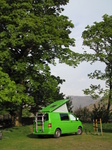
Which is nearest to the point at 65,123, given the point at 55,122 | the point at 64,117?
the point at 64,117

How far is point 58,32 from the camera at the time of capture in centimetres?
2492

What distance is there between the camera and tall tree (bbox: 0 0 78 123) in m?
23.7

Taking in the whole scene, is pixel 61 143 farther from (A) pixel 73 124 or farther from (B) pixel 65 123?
(A) pixel 73 124

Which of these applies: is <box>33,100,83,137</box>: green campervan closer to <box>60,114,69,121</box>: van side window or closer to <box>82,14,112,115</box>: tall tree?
<box>60,114,69,121</box>: van side window

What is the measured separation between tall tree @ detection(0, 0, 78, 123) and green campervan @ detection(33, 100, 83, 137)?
5.19 meters

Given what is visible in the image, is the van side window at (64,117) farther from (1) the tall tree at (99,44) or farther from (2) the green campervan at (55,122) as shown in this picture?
(1) the tall tree at (99,44)

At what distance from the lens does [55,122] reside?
17.4 meters

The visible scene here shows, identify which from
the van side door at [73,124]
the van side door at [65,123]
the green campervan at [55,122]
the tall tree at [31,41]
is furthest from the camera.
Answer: the tall tree at [31,41]

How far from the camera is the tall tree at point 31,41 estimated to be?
932 inches

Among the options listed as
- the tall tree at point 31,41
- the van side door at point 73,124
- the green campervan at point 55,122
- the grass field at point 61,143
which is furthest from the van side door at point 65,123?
the tall tree at point 31,41

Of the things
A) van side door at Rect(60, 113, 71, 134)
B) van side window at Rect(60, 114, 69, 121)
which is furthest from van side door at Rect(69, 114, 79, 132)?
van side window at Rect(60, 114, 69, 121)

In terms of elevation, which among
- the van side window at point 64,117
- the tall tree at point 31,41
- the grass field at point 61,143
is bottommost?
the grass field at point 61,143

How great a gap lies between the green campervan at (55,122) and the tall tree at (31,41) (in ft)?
17.0

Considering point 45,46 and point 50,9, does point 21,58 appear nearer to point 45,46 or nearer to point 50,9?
point 45,46
